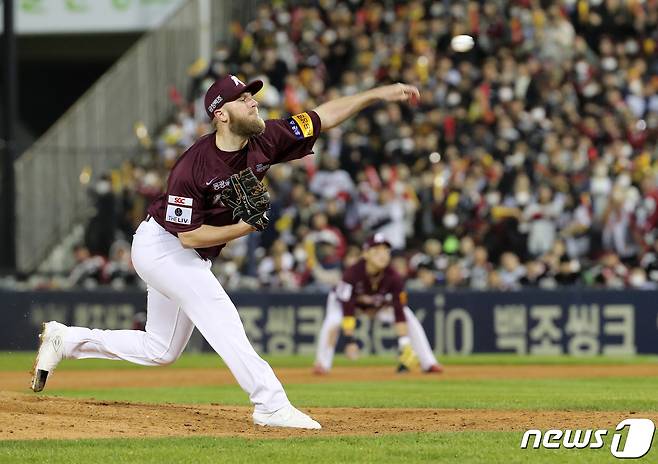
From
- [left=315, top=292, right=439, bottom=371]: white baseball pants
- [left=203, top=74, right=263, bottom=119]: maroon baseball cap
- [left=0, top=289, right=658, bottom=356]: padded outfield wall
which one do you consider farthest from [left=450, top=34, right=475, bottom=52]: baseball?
[left=203, top=74, right=263, bottom=119]: maroon baseball cap

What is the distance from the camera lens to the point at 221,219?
902cm

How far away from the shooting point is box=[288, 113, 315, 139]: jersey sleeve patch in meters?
9.16

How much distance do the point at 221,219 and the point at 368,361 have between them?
437 inches

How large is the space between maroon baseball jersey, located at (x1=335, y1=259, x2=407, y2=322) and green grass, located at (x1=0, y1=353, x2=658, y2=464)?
1116 mm

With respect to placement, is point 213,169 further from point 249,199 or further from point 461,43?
point 461,43

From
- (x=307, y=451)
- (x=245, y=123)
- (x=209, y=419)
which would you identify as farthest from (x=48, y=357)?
(x=307, y=451)

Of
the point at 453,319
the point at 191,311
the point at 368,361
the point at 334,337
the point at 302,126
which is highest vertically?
the point at 302,126

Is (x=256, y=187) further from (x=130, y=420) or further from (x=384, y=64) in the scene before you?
(x=384, y=64)

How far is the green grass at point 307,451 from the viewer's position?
766cm

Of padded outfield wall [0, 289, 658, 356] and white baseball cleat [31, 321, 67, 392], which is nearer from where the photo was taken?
white baseball cleat [31, 321, 67, 392]

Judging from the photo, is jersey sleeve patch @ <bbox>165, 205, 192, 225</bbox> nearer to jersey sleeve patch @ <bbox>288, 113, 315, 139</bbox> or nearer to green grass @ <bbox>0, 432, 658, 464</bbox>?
jersey sleeve patch @ <bbox>288, 113, 315, 139</bbox>

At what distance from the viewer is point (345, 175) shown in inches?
883

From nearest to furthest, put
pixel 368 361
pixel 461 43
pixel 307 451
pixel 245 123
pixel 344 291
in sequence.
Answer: pixel 307 451 → pixel 245 123 → pixel 344 291 → pixel 368 361 → pixel 461 43

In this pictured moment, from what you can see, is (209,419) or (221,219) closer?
(221,219)
